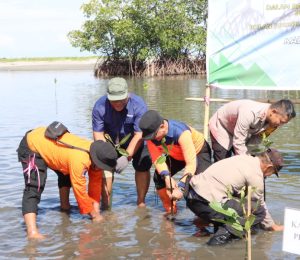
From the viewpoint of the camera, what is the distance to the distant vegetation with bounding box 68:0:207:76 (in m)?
37.4

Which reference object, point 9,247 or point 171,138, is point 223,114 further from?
point 9,247

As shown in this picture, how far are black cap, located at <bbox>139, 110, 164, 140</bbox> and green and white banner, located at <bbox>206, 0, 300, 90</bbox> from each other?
2.54 m

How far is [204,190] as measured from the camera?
481 centimetres

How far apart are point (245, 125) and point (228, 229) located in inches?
42.2

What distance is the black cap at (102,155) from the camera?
5.02 m

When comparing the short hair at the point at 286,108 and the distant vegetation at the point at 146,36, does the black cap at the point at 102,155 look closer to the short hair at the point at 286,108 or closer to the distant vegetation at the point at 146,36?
the short hair at the point at 286,108

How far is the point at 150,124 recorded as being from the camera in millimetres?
4949

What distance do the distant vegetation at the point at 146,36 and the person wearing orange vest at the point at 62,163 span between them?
106 ft

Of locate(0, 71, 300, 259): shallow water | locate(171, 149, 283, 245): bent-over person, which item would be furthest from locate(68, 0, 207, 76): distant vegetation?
locate(171, 149, 283, 245): bent-over person

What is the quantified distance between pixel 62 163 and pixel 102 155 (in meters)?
0.45

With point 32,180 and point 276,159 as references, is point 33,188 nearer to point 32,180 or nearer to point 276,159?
point 32,180

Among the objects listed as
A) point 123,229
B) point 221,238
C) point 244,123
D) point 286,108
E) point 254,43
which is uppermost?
point 254,43

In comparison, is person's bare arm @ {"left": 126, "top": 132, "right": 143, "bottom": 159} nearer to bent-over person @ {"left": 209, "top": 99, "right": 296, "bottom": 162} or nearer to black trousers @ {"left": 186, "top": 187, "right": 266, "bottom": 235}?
bent-over person @ {"left": 209, "top": 99, "right": 296, "bottom": 162}

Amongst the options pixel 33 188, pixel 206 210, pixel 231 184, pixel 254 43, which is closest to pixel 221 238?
pixel 206 210
